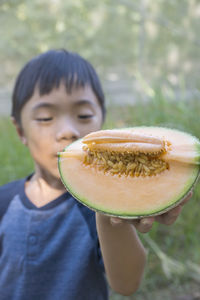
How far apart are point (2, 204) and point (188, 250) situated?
100cm

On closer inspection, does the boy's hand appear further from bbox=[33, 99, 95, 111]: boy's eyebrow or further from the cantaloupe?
bbox=[33, 99, 95, 111]: boy's eyebrow

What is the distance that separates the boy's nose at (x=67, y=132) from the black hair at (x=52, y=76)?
119mm

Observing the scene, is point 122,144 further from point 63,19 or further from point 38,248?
point 63,19

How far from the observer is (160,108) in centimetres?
187

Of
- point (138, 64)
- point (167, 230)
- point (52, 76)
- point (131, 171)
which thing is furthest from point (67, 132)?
point (138, 64)

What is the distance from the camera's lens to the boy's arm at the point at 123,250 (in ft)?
2.11

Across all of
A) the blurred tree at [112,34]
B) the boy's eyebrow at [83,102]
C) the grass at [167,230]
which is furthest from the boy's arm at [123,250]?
the blurred tree at [112,34]

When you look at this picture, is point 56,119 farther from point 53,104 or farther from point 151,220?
point 151,220

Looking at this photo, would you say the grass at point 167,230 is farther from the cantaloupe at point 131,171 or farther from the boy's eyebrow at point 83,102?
the cantaloupe at point 131,171

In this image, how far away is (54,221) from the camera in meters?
0.94

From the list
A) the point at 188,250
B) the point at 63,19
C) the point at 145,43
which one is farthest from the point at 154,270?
the point at 145,43

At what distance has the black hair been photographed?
951mm

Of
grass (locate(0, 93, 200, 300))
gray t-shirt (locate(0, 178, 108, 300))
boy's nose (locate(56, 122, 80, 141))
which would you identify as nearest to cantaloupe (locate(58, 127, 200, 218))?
boy's nose (locate(56, 122, 80, 141))

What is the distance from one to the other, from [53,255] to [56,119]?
1.34 ft
